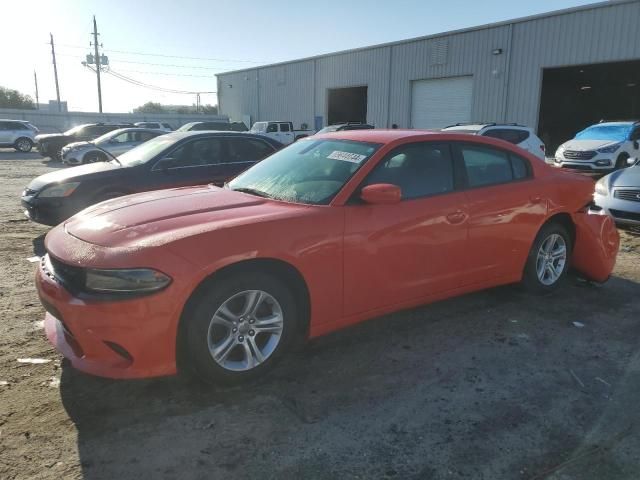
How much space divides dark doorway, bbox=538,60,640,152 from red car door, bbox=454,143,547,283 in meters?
24.2

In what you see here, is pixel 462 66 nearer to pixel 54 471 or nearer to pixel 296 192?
pixel 296 192

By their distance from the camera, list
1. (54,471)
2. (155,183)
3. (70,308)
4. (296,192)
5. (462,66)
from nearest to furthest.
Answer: (54,471), (70,308), (296,192), (155,183), (462,66)

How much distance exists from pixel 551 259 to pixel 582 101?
33294mm

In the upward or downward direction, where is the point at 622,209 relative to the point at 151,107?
downward

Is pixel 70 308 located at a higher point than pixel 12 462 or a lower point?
higher

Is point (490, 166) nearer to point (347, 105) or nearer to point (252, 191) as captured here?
point (252, 191)

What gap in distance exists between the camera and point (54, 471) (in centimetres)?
242

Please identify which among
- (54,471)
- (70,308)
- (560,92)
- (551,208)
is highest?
(560,92)

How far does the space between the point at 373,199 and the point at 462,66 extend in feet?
76.7

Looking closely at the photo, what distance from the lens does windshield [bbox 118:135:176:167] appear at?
7301mm

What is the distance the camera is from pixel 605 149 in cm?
1513

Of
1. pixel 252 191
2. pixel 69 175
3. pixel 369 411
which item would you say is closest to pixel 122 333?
pixel 369 411

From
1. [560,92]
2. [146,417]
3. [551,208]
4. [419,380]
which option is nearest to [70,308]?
[146,417]

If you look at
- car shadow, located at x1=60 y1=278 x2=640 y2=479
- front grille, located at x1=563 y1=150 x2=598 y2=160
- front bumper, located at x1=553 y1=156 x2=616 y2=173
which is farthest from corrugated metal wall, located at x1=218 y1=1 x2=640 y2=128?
car shadow, located at x1=60 y1=278 x2=640 y2=479
